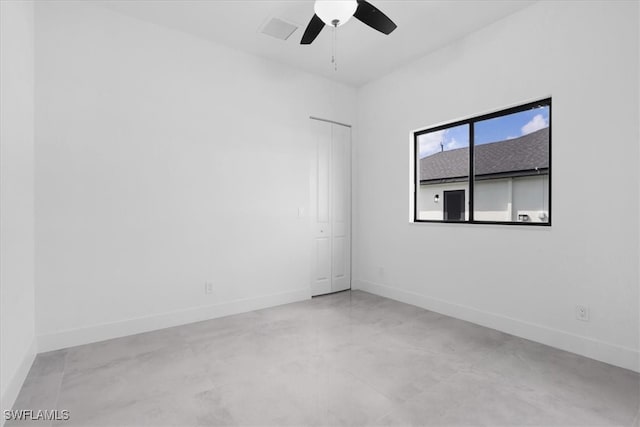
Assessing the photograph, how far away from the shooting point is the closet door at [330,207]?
4.39 m

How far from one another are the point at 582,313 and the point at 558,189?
40.6 inches

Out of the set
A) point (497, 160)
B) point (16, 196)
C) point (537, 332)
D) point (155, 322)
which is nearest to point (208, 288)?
point (155, 322)

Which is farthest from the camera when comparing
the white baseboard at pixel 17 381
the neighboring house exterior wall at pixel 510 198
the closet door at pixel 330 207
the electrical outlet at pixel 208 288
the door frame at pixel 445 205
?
the closet door at pixel 330 207

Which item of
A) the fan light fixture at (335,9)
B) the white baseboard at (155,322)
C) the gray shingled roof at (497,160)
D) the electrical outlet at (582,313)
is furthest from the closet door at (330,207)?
the electrical outlet at (582,313)

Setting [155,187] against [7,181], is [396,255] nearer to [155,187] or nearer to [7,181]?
[155,187]

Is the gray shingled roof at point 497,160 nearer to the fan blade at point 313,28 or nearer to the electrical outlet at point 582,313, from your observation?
the electrical outlet at point 582,313

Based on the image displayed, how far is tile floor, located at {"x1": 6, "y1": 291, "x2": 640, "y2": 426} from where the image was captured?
1.79 m

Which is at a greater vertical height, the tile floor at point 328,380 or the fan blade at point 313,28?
the fan blade at point 313,28

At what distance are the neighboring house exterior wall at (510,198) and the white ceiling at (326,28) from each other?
5.25ft

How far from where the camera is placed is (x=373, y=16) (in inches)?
98.3

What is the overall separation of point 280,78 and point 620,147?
343 cm

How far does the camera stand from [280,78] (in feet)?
13.1

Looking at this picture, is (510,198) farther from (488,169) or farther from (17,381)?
(17,381)

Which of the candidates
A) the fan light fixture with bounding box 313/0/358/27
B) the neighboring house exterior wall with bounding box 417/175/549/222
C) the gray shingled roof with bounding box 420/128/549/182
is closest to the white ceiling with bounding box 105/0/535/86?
the fan light fixture with bounding box 313/0/358/27
